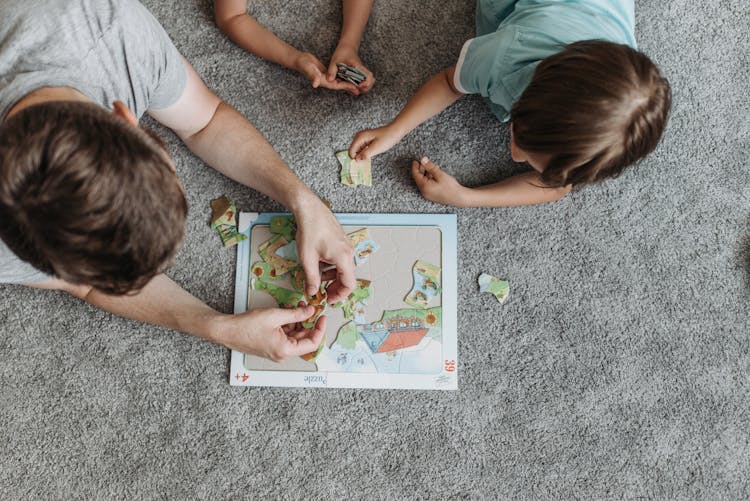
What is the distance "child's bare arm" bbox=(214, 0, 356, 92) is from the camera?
1.12 metres

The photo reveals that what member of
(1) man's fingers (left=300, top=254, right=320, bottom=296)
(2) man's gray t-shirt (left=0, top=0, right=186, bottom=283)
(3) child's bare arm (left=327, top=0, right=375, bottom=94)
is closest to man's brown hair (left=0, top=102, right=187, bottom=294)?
(2) man's gray t-shirt (left=0, top=0, right=186, bottom=283)

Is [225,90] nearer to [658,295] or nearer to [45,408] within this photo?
[45,408]

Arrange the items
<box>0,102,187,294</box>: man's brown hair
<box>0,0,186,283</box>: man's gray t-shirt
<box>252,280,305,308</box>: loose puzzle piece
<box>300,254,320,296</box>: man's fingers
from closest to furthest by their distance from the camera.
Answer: <box>0,102,187,294</box>: man's brown hair < <box>0,0,186,283</box>: man's gray t-shirt < <box>300,254,320,296</box>: man's fingers < <box>252,280,305,308</box>: loose puzzle piece

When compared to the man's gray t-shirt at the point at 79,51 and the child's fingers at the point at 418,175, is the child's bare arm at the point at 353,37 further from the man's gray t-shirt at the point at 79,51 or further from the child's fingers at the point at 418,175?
the man's gray t-shirt at the point at 79,51

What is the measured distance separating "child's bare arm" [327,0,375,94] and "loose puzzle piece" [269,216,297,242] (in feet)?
0.89

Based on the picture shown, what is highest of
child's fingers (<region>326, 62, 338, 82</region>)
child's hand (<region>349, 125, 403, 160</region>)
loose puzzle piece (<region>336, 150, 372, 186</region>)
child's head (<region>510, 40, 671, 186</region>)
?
child's head (<region>510, 40, 671, 186</region>)

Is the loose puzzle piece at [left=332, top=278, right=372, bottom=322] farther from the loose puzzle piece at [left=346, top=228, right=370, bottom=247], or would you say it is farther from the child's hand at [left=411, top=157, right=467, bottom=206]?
the child's hand at [left=411, top=157, right=467, bottom=206]

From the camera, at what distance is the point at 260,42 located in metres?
1.14

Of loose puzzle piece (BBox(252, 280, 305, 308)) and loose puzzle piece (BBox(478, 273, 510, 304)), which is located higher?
loose puzzle piece (BBox(478, 273, 510, 304))

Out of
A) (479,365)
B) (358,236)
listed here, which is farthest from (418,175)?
(479,365)

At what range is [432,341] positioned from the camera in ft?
3.53

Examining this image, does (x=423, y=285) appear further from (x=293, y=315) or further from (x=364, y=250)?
(x=293, y=315)

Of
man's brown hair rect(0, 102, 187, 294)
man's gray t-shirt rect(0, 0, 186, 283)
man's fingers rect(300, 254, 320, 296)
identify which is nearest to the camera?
man's brown hair rect(0, 102, 187, 294)

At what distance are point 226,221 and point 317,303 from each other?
229 millimetres
